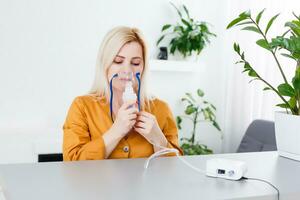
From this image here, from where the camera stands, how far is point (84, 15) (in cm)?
329

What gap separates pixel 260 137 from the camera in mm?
3156

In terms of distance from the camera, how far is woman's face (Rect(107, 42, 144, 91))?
65.7 inches

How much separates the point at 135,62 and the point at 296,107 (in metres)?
0.66

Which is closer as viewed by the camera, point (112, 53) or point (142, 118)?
point (142, 118)

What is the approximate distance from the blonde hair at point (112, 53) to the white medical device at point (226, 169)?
2.23 ft

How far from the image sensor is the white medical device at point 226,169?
111cm

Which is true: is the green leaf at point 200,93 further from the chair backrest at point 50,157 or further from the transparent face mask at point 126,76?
the transparent face mask at point 126,76

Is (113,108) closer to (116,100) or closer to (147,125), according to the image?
(116,100)

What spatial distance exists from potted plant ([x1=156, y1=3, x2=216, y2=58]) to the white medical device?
241 cm

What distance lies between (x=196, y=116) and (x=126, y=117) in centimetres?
231

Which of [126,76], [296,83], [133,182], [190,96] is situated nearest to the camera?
[133,182]

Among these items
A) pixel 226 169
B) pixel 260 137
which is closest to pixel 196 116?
pixel 260 137

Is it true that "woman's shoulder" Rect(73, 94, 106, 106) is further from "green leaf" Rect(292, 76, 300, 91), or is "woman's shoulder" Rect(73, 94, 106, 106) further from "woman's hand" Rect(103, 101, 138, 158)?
"green leaf" Rect(292, 76, 300, 91)

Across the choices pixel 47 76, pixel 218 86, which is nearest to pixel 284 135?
pixel 47 76
